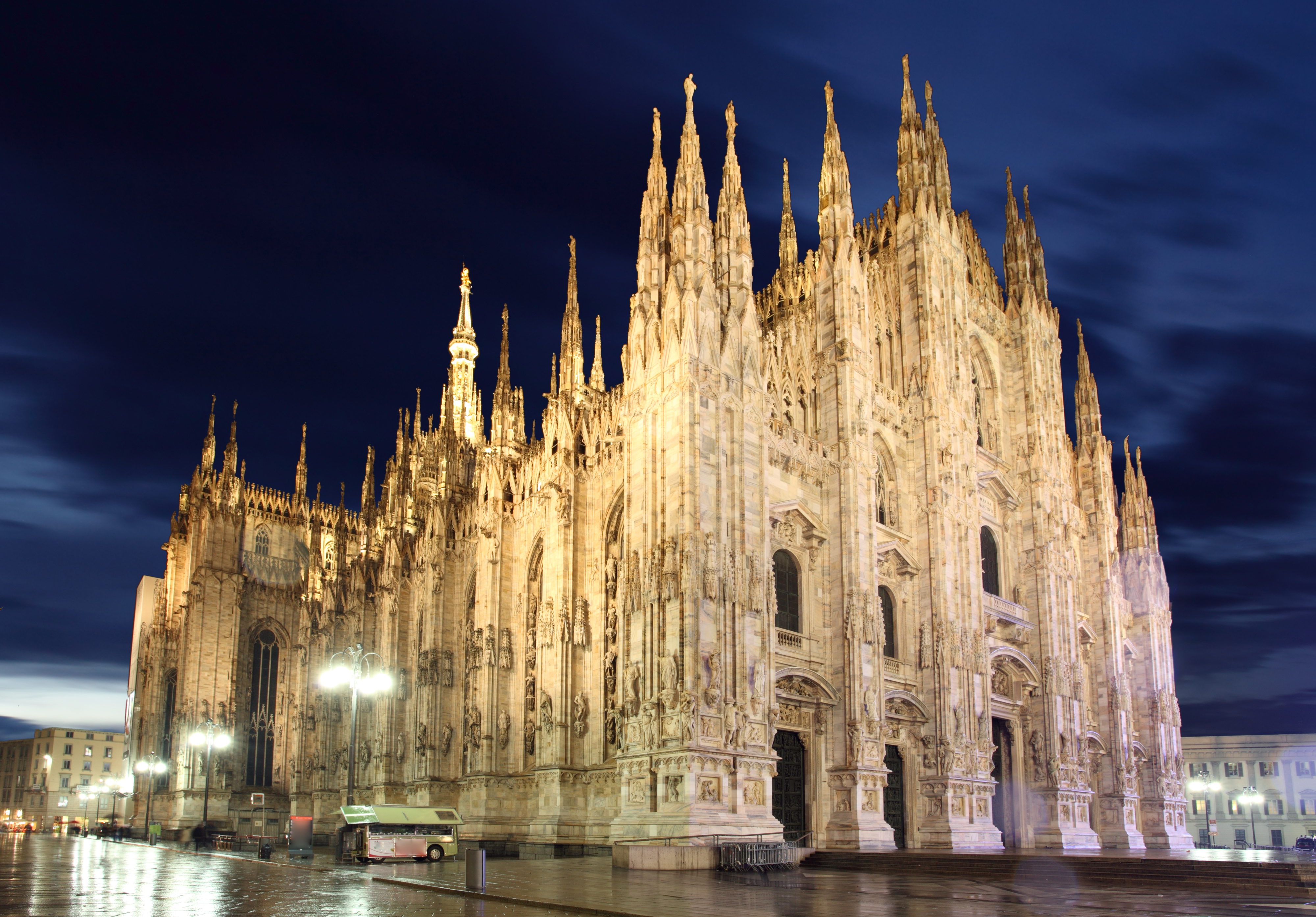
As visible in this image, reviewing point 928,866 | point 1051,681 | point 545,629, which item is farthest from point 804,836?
point 1051,681

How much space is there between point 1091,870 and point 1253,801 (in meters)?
65.2

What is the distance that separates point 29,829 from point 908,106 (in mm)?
92503

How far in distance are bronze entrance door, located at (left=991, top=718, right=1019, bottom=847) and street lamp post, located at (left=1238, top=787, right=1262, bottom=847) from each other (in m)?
29.7

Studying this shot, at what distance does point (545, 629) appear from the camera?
121 ft

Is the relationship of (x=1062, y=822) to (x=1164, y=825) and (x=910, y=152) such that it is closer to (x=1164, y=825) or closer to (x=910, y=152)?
(x=1164, y=825)

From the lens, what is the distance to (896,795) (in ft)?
117

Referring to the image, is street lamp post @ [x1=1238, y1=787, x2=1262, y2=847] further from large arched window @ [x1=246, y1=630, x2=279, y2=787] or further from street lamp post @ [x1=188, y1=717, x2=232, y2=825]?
large arched window @ [x1=246, y1=630, x2=279, y2=787]

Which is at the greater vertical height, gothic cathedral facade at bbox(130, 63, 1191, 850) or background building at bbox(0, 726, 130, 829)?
gothic cathedral facade at bbox(130, 63, 1191, 850)

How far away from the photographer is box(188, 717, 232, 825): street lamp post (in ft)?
166

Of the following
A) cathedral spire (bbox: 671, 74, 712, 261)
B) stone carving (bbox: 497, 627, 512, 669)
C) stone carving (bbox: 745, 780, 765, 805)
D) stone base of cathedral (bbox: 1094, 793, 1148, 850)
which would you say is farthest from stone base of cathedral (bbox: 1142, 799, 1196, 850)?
cathedral spire (bbox: 671, 74, 712, 261)

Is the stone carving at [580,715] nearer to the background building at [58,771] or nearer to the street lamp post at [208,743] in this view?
the street lamp post at [208,743]

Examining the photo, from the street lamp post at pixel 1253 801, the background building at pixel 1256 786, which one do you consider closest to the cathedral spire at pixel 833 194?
the street lamp post at pixel 1253 801

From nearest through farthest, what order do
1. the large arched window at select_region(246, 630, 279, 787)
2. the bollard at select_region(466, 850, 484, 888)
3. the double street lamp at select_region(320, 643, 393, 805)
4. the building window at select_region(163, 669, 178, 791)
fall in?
the bollard at select_region(466, 850, 484, 888), the double street lamp at select_region(320, 643, 393, 805), the large arched window at select_region(246, 630, 279, 787), the building window at select_region(163, 669, 178, 791)

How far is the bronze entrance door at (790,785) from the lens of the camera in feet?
106
